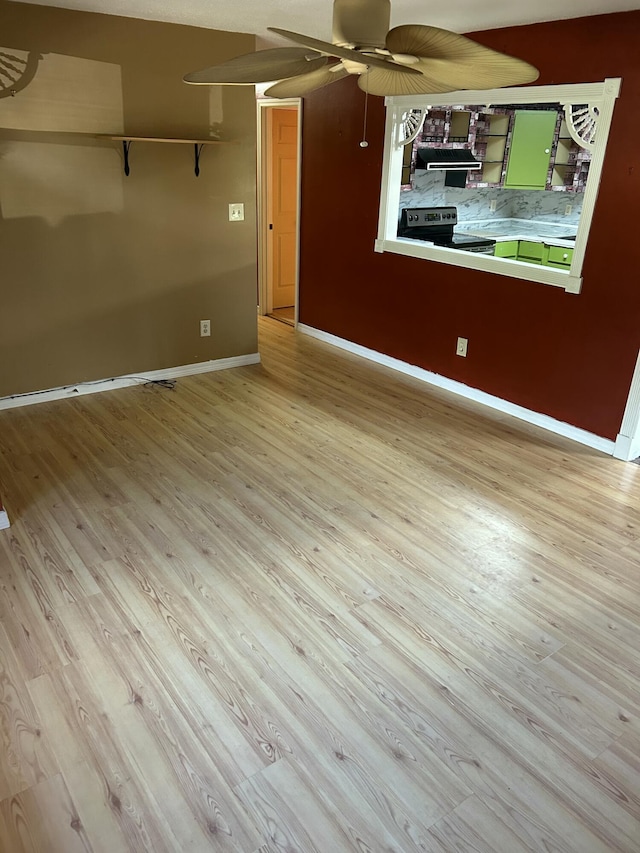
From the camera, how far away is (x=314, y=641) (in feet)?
7.62

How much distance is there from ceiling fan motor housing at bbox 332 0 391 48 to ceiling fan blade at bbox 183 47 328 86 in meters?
0.16

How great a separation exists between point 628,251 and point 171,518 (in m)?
2.80

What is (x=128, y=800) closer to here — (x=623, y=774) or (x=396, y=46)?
(x=623, y=774)

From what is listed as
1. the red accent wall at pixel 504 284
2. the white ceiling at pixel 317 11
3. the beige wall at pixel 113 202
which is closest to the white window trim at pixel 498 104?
the red accent wall at pixel 504 284

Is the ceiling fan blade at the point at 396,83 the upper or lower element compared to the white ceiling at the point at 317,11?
lower

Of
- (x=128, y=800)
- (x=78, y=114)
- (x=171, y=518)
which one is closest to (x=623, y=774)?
(x=128, y=800)

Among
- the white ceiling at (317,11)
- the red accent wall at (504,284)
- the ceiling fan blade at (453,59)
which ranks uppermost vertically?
the white ceiling at (317,11)

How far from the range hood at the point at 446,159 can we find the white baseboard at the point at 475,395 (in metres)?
1.59

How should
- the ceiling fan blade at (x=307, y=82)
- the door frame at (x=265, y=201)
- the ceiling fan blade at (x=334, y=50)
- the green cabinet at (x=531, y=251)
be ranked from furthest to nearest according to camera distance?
1. the green cabinet at (x=531, y=251)
2. the door frame at (x=265, y=201)
3. the ceiling fan blade at (x=307, y=82)
4. the ceiling fan blade at (x=334, y=50)

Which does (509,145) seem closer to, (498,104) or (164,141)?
(498,104)

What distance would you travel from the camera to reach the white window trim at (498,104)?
11.4 ft

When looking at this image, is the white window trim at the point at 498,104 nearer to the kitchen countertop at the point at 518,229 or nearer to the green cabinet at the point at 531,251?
the kitchen countertop at the point at 518,229

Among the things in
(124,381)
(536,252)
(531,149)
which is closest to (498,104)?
(531,149)

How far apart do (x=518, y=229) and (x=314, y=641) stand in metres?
5.44
